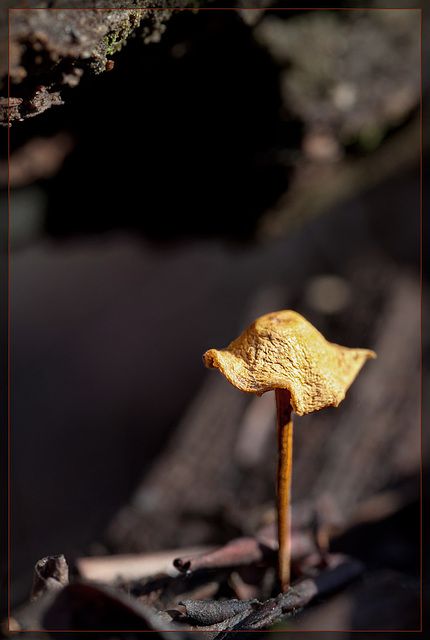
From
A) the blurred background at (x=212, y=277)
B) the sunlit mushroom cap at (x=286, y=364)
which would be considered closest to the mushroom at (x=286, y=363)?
the sunlit mushroom cap at (x=286, y=364)

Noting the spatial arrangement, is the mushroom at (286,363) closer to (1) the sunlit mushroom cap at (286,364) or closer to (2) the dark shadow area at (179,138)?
(1) the sunlit mushroom cap at (286,364)

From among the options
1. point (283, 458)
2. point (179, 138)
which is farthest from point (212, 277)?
point (283, 458)

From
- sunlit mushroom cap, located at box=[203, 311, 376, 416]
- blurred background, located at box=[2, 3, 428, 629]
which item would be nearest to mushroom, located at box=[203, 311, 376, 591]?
sunlit mushroom cap, located at box=[203, 311, 376, 416]

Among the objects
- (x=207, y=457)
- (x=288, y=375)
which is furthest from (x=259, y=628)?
(x=207, y=457)

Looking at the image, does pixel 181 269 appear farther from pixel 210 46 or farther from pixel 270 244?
pixel 210 46

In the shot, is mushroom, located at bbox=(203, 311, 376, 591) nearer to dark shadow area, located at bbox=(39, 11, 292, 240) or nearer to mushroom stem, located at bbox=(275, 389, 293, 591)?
mushroom stem, located at bbox=(275, 389, 293, 591)
